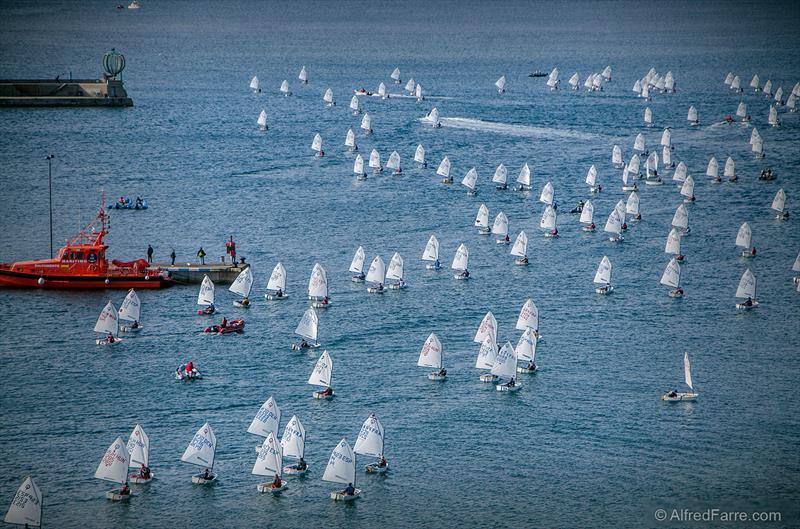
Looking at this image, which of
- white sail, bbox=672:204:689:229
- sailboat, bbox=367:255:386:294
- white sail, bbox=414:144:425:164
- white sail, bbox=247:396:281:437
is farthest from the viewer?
white sail, bbox=414:144:425:164

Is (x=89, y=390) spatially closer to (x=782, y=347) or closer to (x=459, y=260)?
(x=459, y=260)

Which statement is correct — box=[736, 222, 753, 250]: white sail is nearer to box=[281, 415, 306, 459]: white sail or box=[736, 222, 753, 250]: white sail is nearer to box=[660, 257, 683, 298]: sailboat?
box=[660, 257, 683, 298]: sailboat

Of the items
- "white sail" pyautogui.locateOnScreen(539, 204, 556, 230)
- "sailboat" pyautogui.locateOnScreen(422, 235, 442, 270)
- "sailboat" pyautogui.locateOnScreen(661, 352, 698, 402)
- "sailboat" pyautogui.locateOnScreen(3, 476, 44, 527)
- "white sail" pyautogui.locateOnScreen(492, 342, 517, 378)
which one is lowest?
"sailboat" pyautogui.locateOnScreen(3, 476, 44, 527)

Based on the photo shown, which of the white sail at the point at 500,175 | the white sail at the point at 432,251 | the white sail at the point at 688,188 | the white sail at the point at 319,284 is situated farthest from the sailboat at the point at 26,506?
the white sail at the point at 688,188

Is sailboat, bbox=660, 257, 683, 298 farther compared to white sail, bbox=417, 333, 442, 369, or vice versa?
sailboat, bbox=660, 257, 683, 298

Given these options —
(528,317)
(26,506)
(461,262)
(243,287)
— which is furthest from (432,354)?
(26,506)

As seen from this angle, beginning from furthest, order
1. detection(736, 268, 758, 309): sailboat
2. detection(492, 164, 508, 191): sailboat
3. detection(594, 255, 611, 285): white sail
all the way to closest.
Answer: detection(492, 164, 508, 191): sailboat → detection(594, 255, 611, 285): white sail → detection(736, 268, 758, 309): sailboat

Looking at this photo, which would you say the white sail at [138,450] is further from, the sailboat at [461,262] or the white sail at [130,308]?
the sailboat at [461,262]

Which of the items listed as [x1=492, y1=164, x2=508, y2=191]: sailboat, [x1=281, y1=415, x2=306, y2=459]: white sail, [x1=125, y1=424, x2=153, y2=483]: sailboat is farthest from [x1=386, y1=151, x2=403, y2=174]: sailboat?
[x1=125, y1=424, x2=153, y2=483]: sailboat

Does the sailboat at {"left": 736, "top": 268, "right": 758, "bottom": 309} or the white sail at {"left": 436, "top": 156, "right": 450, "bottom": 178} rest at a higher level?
the white sail at {"left": 436, "top": 156, "right": 450, "bottom": 178}
